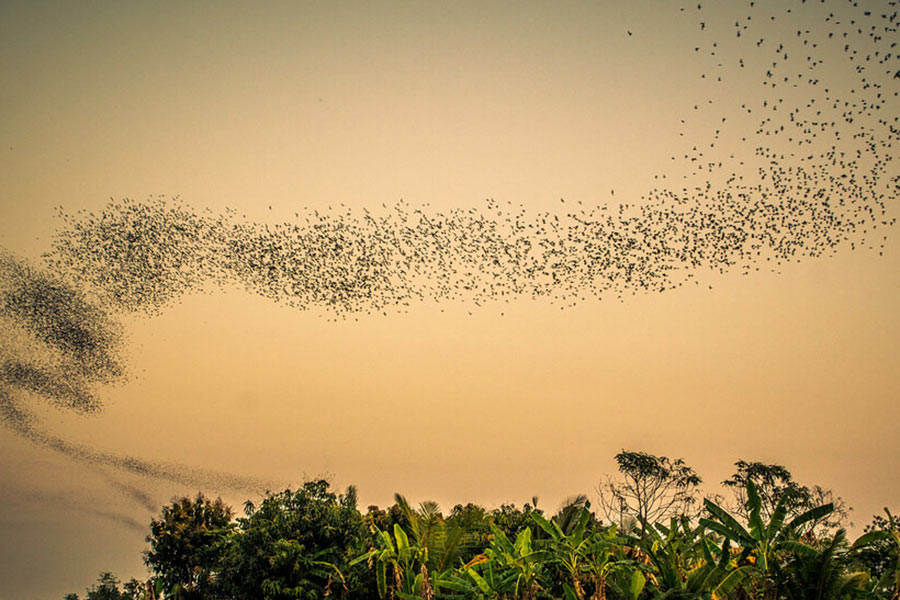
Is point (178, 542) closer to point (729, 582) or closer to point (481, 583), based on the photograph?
point (481, 583)

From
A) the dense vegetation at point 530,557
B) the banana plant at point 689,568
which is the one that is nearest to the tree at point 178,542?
the dense vegetation at point 530,557

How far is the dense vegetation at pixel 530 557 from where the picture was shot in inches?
413

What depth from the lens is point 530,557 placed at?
1182 cm

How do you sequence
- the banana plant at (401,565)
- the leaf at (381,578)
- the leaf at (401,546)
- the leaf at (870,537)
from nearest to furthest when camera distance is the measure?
the leaf at (870,537)
the banana plant at (401,565)
the leaf at (381,578)
the leaf at (401,546)

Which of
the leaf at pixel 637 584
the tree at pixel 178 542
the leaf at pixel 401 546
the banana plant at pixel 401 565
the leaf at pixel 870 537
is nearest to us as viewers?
the leaf at pixel 870 537

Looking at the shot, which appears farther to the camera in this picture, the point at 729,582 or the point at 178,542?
the point at 178,542

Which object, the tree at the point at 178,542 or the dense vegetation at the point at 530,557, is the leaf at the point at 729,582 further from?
the tree at the point at 178,542

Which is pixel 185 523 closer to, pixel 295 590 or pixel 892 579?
pixel 295 590

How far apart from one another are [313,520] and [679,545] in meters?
11.1

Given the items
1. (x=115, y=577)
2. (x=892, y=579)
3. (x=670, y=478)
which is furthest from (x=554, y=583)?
(x=115, y=577)

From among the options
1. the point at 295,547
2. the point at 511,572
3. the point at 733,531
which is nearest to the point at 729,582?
the point at 733,531

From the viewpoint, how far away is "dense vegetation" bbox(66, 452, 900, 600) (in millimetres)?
10500

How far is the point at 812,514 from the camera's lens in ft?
34.8

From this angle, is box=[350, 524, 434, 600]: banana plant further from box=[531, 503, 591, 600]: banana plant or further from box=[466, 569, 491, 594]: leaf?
box=[531, 503, 591, 600]: banana plant
